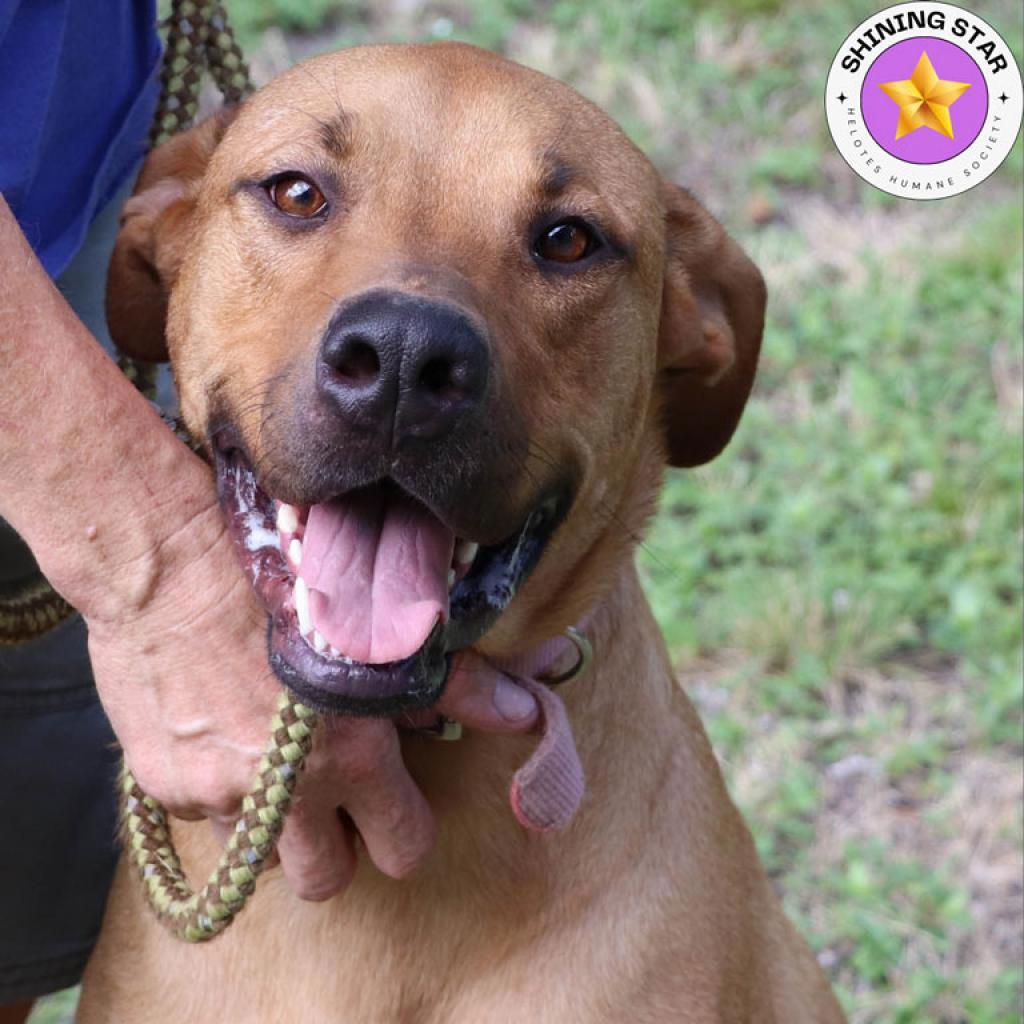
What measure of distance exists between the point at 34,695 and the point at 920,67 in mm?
3600

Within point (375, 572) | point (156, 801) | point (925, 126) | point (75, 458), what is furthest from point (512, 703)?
point (925, 126)

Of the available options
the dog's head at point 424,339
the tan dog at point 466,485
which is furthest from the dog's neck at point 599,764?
the dog's head at point 424,339

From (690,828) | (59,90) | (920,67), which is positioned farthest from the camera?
(920,67)

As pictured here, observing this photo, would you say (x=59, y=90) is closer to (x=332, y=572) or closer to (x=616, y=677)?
(x=332, y=572)

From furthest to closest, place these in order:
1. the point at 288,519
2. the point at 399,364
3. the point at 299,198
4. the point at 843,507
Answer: the point at 843,507, the point at 299,198, the point at 288,519, the point at 399,364

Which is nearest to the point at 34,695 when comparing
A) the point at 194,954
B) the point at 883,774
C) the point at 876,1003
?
the point at 194,954

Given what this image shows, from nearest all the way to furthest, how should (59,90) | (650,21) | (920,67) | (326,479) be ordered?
(326,479) → (59,90) → (920,67) → (650,21)

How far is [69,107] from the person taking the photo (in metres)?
2.77

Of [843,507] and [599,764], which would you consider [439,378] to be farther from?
[843,507]

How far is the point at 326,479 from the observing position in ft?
7.67

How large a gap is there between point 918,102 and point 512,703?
10.7 feet

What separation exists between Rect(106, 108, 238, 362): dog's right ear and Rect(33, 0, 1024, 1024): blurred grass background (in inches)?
83.8

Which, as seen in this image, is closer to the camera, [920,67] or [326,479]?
[326,479]

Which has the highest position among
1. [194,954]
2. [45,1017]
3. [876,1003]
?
[194,954]
